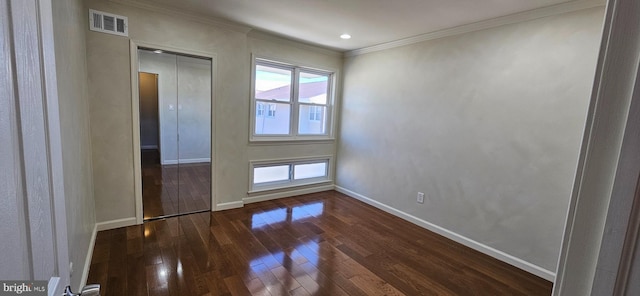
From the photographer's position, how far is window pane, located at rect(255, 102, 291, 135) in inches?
157

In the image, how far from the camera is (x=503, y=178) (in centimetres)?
272

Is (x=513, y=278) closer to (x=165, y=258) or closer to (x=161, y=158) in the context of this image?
(x=165, y=258)

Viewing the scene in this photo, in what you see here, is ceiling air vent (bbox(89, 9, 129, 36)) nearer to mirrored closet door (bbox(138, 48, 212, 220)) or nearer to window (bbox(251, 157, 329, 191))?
mirrored closet door (bbox(138, 48, 212, 220))

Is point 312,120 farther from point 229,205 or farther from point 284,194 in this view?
point 229,205

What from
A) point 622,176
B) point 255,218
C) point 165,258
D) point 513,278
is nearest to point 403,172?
point 513,278

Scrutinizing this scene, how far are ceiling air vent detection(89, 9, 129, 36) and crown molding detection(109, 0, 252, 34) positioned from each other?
162 millimetres

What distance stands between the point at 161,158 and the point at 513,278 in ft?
12.9

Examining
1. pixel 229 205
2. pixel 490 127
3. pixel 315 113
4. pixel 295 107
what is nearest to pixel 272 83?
pixel 295 107

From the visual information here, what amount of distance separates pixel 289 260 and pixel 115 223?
2.01 metres

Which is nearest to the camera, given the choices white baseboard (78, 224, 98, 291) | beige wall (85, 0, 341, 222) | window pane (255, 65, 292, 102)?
white baseboard (78, 224, 98, 291)

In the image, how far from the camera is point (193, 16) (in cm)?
306

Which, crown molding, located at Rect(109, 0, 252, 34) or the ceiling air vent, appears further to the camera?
crown molding, located at Rect(109, 0, 252, 34)

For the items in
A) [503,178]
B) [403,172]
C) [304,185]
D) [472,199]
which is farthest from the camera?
[304,185]

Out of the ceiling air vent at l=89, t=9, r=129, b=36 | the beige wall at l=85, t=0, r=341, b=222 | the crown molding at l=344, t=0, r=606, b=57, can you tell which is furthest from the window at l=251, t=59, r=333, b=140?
the ceiling air vent at l=89, t=9, r=129, b=36
